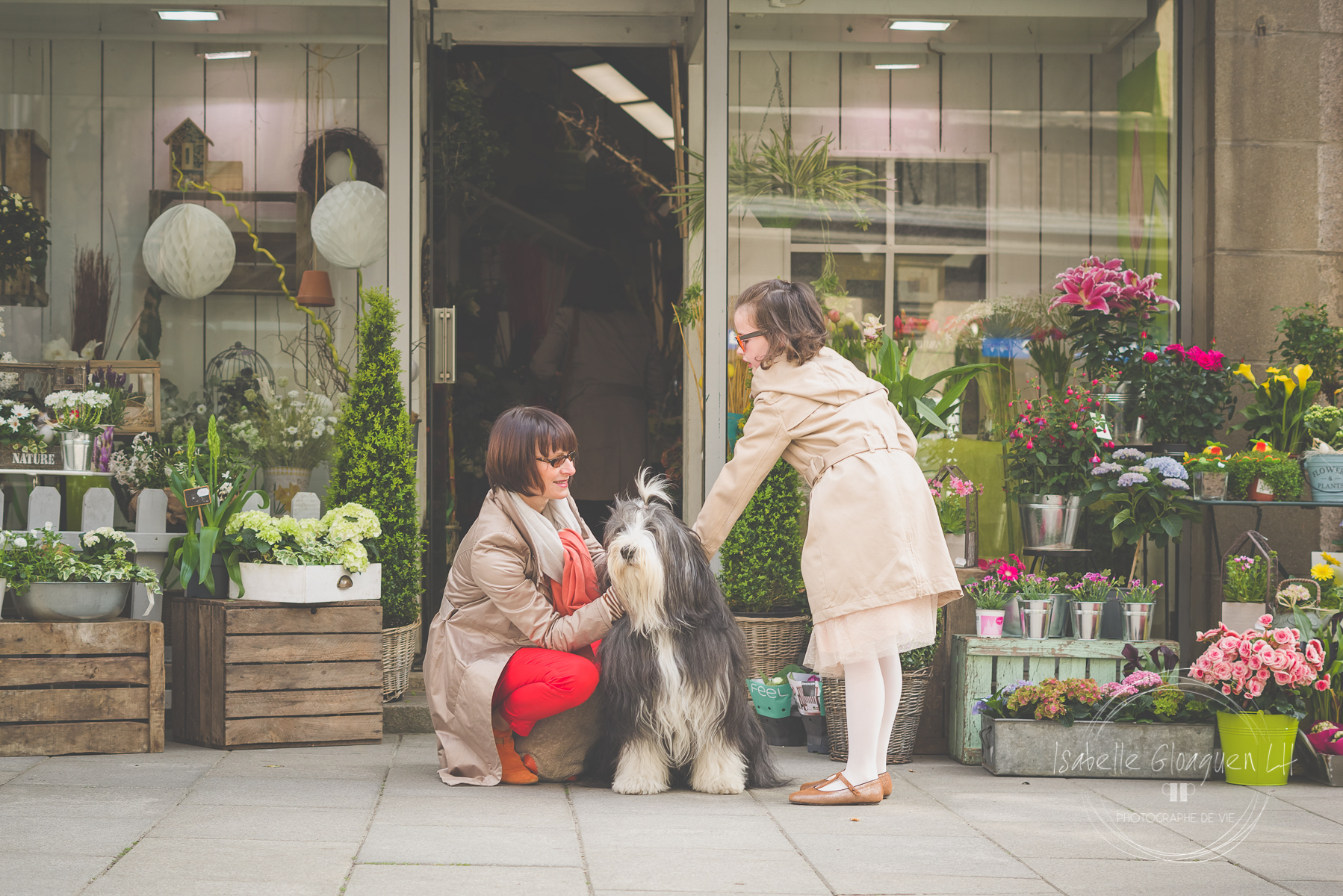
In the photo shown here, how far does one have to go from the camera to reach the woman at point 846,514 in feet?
11.5

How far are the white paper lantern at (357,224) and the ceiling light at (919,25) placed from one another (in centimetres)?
251

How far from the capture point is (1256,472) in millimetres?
4648

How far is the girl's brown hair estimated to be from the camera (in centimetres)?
362

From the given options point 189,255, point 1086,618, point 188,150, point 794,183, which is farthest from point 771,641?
point 188,150

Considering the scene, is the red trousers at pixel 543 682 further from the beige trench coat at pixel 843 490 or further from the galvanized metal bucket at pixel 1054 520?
the galvanized metal bucket at pixel 1054 520

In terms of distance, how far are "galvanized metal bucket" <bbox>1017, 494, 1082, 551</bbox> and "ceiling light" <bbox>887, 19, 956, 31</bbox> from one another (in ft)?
7.54

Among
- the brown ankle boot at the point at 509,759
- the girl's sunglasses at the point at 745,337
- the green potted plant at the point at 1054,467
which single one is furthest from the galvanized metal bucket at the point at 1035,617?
the brown ankle boot at the point at 509,759

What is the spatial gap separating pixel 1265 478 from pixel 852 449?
6.71ft

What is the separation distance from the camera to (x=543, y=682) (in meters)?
3.62

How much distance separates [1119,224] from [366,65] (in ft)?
11.7

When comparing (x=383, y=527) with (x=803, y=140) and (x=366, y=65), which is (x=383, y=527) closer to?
(x=366, y=65)

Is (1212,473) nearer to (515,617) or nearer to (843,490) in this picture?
(843,490)

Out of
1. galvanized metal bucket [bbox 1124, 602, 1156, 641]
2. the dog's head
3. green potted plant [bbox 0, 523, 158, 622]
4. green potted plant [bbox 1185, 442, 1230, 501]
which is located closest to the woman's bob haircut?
the dog's head

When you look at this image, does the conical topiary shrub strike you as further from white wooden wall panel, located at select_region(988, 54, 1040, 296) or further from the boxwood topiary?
white wooden wall panel, located at select_region(988, 54, 1040, 296)
